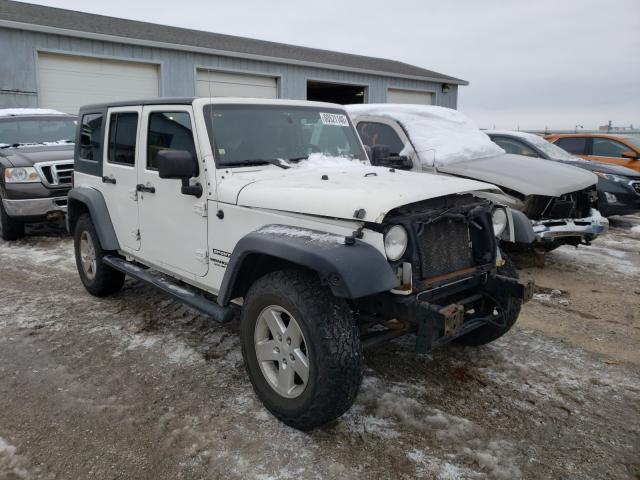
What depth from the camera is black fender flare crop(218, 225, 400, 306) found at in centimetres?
262

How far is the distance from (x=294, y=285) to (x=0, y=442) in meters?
1.87

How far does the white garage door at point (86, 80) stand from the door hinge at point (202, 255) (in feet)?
37.1

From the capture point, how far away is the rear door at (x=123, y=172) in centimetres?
451

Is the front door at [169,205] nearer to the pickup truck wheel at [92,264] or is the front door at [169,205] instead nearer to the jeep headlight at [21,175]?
the pickup truck wheel at [92,264]

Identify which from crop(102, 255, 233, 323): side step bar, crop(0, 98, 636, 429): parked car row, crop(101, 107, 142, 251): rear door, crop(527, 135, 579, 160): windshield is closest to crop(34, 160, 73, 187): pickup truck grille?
crop(0, 98, 636, 429): parked car row

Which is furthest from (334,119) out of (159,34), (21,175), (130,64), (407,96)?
(407,96)

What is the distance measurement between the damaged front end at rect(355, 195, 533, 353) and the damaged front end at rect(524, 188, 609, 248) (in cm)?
280

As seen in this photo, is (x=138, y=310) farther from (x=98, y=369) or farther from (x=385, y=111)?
(x=385, y=111)

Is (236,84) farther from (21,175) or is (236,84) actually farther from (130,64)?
(21,175)

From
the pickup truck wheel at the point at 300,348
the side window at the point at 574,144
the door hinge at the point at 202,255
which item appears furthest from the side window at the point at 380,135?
the side window at the point at 574,144

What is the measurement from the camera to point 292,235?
9.78 feet

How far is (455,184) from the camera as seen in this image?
336 centimetres

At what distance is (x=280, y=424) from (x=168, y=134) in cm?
Result: 234

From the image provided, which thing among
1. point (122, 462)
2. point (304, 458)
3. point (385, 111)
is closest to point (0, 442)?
point (122, 462)
